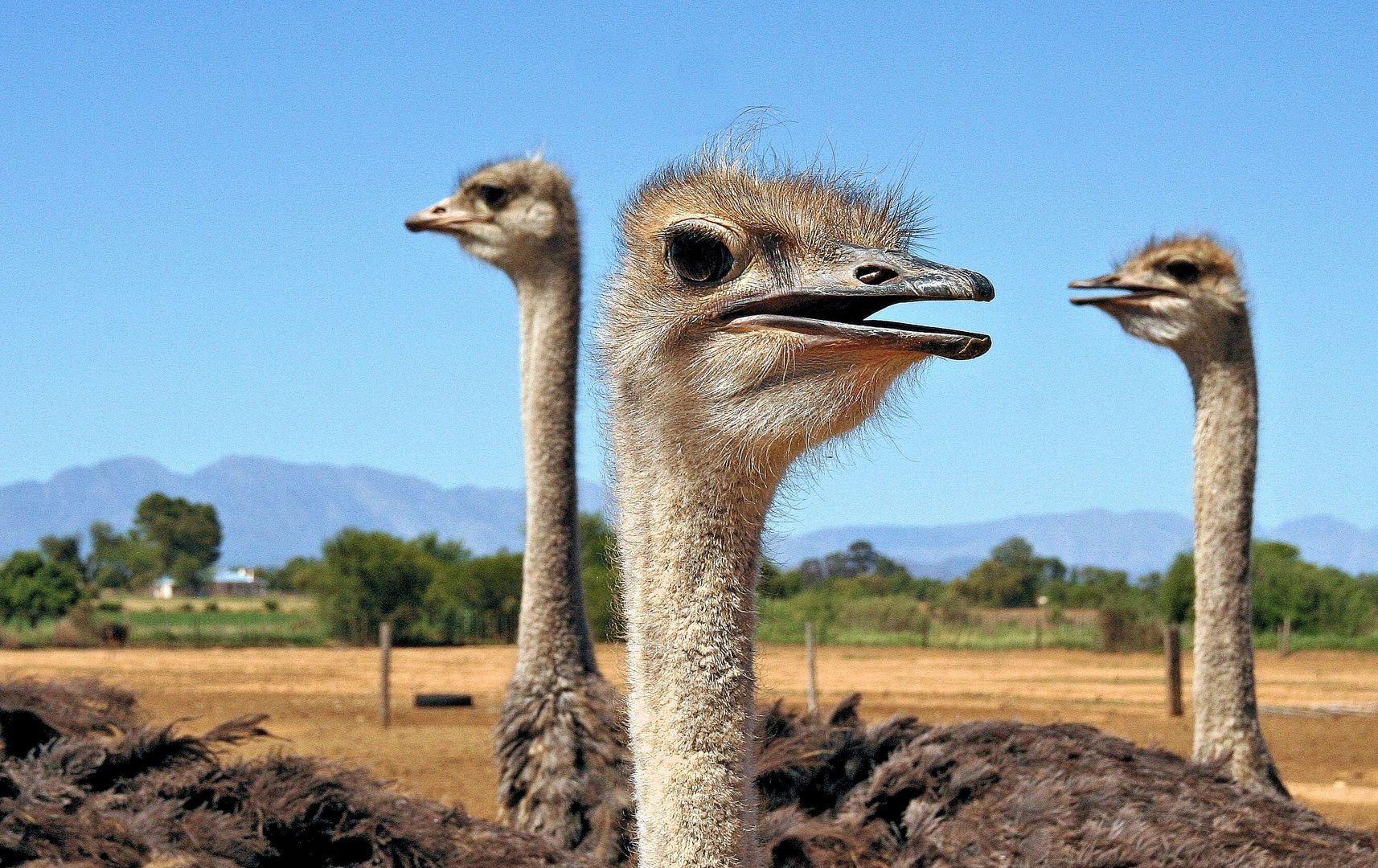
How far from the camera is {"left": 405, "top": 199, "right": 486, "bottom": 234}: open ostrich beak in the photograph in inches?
229

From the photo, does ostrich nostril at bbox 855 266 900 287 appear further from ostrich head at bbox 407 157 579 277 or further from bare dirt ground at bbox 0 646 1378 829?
ostrich head at bbox 407 157 579 277

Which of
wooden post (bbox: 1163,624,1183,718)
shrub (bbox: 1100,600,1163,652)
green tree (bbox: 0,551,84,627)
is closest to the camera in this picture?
wooden post (bbox: 1163,624,1183,718)

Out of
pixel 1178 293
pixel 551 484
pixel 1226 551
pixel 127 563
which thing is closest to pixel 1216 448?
pixel 1226 551

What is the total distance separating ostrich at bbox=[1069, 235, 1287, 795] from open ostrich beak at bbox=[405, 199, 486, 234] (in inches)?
94.2

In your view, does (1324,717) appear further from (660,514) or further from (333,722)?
(660,514)

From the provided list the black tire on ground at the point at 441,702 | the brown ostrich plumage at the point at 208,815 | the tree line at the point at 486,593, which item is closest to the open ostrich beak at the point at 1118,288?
the brown ostrich plumage at the point at 208,815

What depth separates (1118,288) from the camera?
534cm

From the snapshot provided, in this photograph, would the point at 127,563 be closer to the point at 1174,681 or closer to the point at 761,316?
the point at 1174,681

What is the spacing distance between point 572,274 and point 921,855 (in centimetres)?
308

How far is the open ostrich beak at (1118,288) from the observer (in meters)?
5.25

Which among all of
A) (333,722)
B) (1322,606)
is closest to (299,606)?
(1322,606)

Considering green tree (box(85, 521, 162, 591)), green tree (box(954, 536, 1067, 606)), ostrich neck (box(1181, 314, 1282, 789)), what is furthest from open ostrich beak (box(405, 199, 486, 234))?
green tree (box(85, 521, 162, 591))

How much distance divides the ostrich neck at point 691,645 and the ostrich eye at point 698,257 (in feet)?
0.81

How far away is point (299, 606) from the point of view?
184 feet
